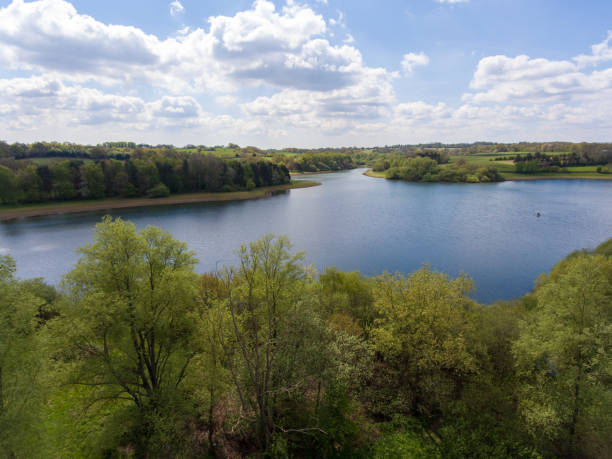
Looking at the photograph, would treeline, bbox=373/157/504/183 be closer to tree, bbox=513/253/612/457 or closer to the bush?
the bush

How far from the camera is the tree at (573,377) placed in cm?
1034

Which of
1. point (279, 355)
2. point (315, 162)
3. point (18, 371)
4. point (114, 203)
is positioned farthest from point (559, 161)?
point (18, 371)

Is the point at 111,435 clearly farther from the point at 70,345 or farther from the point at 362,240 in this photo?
the point at 362,240

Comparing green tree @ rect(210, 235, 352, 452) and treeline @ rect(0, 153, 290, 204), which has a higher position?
treeline @ rect(0, 153, 290, 204)

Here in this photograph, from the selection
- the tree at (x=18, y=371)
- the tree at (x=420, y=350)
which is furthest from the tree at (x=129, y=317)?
the tree at (x=420, y=350)

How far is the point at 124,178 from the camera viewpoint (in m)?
70.1

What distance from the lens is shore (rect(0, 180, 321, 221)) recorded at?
57.5 m

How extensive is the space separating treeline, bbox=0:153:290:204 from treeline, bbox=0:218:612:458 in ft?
215

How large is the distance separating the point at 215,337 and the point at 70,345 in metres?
4.53

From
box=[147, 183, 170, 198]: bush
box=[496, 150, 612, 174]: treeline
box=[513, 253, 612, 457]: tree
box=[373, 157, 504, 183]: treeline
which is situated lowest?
box=[513, 253, 612, 457]: tree

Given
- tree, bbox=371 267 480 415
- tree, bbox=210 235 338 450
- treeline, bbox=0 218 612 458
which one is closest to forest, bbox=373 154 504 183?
treeline, bbox=0 218 612 458

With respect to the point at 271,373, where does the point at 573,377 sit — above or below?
below

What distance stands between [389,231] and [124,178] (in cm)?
6026

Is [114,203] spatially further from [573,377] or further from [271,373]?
[573,377]
